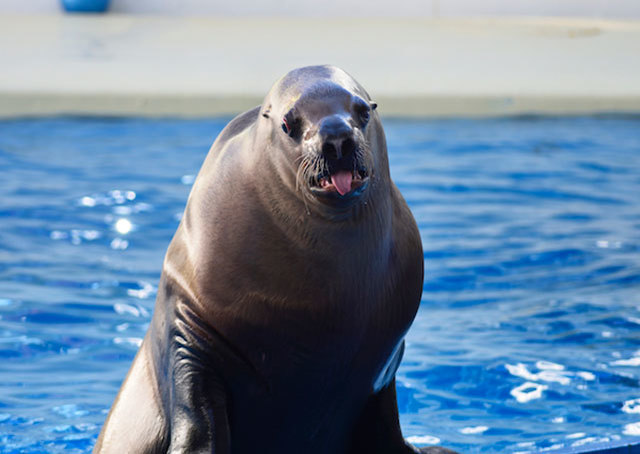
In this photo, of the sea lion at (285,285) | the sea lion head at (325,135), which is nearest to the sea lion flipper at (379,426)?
the sea lion at (285,285)

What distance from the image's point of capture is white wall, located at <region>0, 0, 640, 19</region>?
13047mm

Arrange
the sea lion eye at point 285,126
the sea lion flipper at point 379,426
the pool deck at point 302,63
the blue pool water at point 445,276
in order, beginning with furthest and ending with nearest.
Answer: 1. the pool deck at point 302,63
2. the blue pool water at point 445,276
3. the sea lion flipper at point 379,426
4. the sea lion eye at point 285,126

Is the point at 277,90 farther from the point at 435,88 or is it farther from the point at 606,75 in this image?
the point at 606,75

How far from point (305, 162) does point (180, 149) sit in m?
6.12

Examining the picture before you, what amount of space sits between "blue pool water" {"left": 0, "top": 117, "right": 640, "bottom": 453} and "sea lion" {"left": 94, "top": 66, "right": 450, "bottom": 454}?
1115mm

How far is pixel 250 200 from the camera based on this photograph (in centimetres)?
213

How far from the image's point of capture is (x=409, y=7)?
43.8ft

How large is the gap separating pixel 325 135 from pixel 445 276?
321 centimetres

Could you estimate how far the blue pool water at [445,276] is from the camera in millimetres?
3545

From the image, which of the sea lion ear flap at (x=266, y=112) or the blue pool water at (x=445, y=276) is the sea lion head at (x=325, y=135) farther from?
the blue pool water at (x=445, y=276)

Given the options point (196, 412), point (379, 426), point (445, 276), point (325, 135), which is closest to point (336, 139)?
point (325, 135)

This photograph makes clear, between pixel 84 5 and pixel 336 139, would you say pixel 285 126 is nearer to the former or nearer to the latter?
pixel 336 139

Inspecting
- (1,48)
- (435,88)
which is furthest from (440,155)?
(1,48)

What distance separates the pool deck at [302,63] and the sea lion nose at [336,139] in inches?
278
